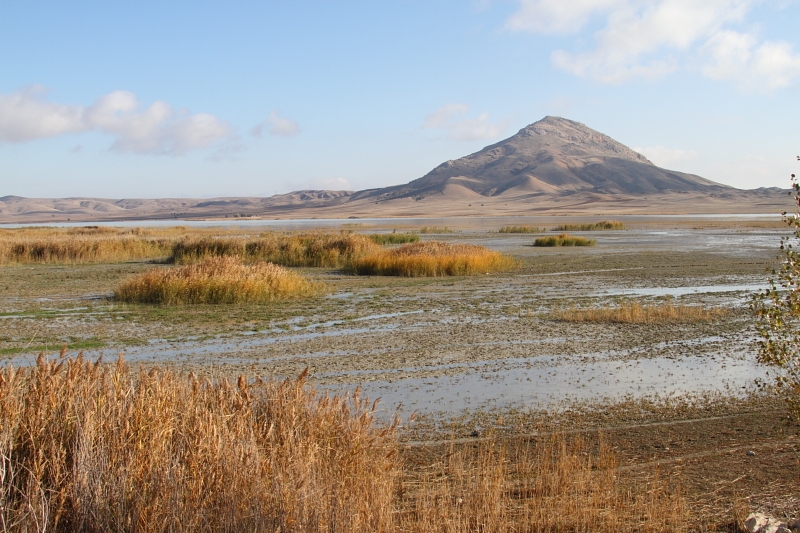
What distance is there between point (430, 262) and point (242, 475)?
2345 cm

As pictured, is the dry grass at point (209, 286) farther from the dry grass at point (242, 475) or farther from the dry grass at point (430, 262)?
the dry grass at point (242, 475)

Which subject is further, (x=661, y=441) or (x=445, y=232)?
(x=445, y=232)

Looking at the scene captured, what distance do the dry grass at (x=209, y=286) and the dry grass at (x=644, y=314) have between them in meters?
8.46

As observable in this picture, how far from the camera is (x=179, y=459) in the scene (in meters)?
5.36

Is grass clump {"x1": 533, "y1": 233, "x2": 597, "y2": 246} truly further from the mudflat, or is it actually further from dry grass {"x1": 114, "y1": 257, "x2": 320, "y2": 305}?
dry grass {"x1": 114, "y1": 257, "x2": 320, "y2": 305}

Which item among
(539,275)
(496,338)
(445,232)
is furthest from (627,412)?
(445,232)

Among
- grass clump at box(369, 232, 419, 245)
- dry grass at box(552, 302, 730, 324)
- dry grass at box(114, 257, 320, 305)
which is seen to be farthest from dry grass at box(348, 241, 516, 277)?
grass clump at box(369, 232, 419, 245)

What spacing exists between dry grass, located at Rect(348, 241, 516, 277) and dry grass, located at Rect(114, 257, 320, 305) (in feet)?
23.9

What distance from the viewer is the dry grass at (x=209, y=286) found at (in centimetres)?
2020

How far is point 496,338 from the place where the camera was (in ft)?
48.4

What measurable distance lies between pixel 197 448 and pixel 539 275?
77.4 feet

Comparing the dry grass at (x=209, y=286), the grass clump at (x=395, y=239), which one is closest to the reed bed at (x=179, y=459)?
the dry grass at (x=209, y=286)

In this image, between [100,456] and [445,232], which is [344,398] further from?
[445,232]

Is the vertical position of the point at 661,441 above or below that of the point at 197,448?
below
